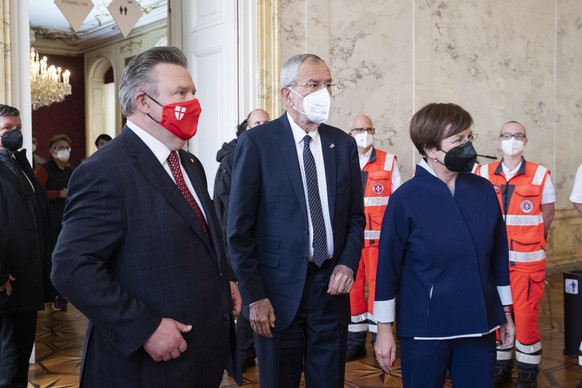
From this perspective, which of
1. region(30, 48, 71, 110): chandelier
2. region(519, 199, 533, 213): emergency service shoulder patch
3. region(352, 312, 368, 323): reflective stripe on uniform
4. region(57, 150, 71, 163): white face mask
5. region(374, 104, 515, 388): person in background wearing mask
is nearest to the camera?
region(374, 104, 515, 388): person in background wearing mask

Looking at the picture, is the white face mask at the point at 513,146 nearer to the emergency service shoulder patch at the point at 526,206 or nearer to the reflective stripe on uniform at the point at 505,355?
the emergency service shoulder patch at the point at 526,206

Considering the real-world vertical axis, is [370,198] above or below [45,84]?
below

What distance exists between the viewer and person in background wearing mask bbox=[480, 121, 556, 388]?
3939 mm

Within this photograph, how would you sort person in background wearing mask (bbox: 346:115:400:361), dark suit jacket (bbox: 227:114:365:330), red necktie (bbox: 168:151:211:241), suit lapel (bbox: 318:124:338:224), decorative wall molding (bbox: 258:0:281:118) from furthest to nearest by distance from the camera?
1. decorative wall molding (bbox: 258:0:281:118)
2. person in background wearing mask (bbox: 346:115:400:361)
3. suit lapel (bbox: 318:124:338:224)
4. dark suit jacket (bbox: 227:114:365:330)
5. red necktie (bbox: 168:151:211:241)

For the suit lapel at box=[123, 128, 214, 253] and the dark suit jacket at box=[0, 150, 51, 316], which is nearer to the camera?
the suit lapel at box=[123, 128, 214, 253]

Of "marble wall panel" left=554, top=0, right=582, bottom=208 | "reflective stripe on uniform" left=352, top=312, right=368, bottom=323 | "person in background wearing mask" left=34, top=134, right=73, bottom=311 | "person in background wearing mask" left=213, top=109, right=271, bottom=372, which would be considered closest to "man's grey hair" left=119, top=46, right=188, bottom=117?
"person in background wearing mask" left=213, top=109, right=271, bottom=372

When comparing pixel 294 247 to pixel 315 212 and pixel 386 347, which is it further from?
pixel 386 347

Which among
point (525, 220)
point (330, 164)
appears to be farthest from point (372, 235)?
point (330, 164)

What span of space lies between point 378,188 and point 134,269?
359 cm

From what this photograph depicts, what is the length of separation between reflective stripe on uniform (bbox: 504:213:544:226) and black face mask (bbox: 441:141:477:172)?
2.12 meters

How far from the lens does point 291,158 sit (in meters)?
2.49

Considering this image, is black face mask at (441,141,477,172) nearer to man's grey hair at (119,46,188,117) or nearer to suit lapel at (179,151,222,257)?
suit lapel at (179,151,222,257)

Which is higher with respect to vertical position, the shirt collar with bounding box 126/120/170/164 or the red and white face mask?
the red and white face mask

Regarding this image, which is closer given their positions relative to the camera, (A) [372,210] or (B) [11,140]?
(B) [11,140]
